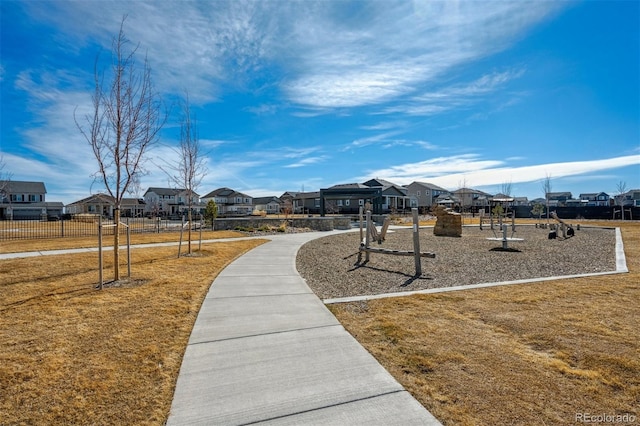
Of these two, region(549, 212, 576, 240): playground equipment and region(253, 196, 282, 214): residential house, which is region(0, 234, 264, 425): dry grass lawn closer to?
region(549, 212, 576, 240): playground equipment

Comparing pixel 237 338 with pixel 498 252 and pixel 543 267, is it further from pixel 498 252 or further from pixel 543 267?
pixel 498 252

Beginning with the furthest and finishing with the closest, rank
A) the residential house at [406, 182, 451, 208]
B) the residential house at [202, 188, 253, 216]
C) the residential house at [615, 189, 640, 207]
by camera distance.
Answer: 1. the residential house at [202, 188, 253, 216]
2. the residential house at [615, 189, 640, 207]
3. the residential house at [406, 182, 451, 208]

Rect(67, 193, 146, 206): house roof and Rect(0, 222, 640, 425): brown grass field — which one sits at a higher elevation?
Rect(67, 193, 146, 206): house roof

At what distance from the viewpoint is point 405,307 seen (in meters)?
5.70

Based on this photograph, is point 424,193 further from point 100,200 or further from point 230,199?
point 100,200

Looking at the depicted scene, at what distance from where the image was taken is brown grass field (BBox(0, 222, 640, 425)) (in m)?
2.87

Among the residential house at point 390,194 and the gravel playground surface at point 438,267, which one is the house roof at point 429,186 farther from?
the gravel playground surface at point 438,267

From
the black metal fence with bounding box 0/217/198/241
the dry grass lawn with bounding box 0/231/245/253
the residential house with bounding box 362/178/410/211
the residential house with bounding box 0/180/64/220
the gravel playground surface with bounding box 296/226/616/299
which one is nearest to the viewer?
the gravel playground surface with bounding box 296/226/616/299

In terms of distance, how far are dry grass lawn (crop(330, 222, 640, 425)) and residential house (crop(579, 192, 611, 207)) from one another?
102329 millimetres

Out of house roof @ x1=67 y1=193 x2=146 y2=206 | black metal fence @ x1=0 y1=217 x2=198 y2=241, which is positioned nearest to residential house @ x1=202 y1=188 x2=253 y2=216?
house roof @ x1=67 y1=193 x2=146 y2=206

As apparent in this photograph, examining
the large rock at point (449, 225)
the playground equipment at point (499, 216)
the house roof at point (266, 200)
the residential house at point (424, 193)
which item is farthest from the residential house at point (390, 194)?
the house roof at point (266, 200)

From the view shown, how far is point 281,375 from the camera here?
133 inches

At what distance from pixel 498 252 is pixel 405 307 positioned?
9.31 metres

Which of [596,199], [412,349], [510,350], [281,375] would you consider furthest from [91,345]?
[596,199]
